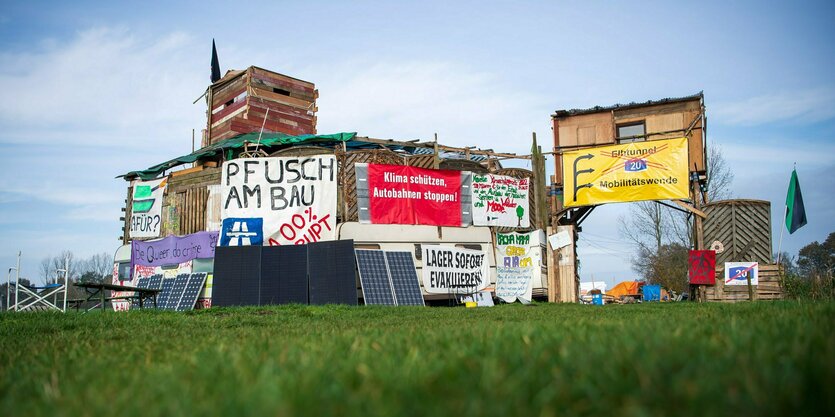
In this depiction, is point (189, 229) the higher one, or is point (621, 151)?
point (621, 151)

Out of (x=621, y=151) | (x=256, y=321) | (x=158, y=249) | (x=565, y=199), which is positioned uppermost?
(x=621, y=151)

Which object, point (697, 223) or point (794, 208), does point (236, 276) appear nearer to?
point (697, 223)

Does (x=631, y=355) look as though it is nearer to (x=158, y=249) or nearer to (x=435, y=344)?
(x=435, y=344)

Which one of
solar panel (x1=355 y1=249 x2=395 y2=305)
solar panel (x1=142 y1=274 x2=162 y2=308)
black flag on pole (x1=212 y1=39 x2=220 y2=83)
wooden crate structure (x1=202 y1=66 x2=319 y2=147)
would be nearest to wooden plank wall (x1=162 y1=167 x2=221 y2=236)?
solar panel (x1=142 y1=274 x2=162 y2=308)

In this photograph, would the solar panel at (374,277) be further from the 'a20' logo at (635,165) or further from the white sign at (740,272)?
the white sign at (740,272)

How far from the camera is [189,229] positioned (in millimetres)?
23719

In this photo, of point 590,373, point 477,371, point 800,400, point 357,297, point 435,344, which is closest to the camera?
point 800,400

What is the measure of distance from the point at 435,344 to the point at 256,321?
720 centimetres

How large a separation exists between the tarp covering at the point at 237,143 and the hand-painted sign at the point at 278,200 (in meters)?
1.15

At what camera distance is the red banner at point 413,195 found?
2197cm

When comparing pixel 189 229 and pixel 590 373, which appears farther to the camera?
pixel 189 229

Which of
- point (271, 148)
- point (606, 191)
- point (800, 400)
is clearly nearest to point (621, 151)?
point (606, 191)

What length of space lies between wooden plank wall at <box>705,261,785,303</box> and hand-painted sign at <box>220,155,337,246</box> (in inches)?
504

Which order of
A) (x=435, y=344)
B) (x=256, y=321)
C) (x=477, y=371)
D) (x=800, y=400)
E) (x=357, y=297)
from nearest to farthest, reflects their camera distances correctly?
(x=800, y=400)
(x=477, y=371)
(x=435, y=344)
(x=256, y=321)
(x=357, y=297)
